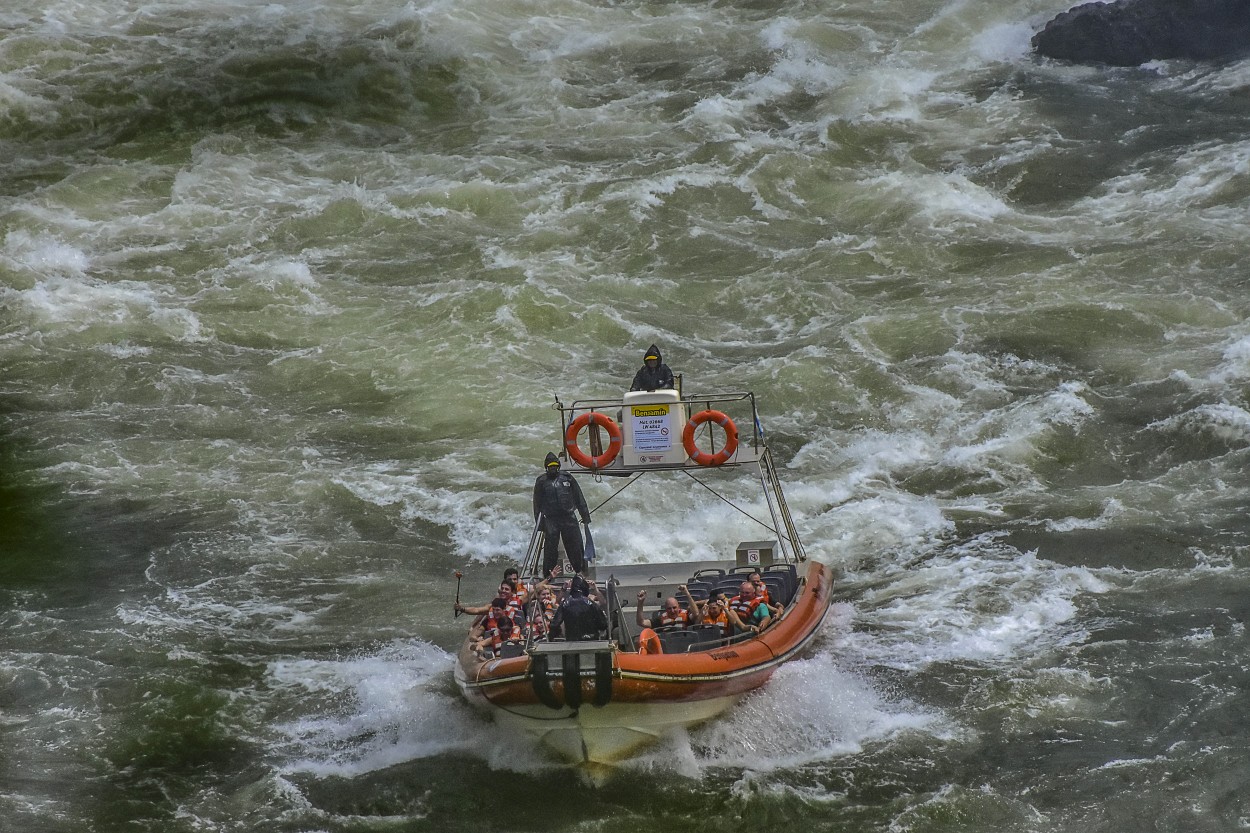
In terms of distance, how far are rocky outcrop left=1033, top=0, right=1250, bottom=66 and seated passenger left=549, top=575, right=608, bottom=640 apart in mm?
25914

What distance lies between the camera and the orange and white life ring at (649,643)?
13.6 metres

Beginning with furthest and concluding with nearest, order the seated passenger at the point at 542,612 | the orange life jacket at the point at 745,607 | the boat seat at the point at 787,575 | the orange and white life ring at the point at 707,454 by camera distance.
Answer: the boat seat at the point at 787,575 → the orange and white life ring at the point at 707,454 → the orange life jacket at the point at 745,607 → the seated passenger at the point at 542,612

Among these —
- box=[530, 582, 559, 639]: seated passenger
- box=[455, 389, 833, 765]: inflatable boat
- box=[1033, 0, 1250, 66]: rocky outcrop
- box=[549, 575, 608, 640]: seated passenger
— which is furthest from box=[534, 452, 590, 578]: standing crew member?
box=[1033, 0, 1250, 66]: rocky outcrop

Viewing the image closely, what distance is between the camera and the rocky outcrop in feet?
111

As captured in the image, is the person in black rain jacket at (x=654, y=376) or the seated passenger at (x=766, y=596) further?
the person in black rain jacket at (x=654, y=376)

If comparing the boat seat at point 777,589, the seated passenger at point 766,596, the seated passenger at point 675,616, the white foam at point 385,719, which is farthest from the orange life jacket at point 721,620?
the white foam at point 385,719

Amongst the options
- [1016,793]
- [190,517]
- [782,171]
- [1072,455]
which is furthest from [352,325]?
[1016,793]

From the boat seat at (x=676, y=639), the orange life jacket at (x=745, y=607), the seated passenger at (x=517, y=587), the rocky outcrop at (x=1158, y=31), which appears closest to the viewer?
the boat seat at (x=676, y=639)

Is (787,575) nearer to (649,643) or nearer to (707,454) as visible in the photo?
(707,454)

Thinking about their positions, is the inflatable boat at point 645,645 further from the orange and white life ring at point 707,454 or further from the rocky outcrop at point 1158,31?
the rocky outcrop at point 1158,31

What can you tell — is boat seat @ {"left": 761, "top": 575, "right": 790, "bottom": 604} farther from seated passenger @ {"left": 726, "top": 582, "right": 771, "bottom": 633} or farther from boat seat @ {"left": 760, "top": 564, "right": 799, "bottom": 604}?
seated passenger @ {"left": 726, "top": 582, "right": 771, "bottom": 633}

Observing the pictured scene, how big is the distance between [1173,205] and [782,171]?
758 cm

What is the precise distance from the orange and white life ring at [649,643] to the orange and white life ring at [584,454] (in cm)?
240

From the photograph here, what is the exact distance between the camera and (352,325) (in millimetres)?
25562
